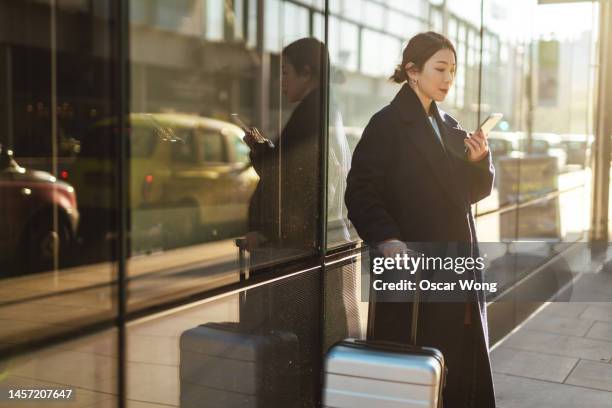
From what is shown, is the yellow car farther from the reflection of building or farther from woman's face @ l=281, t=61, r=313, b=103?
woman's face @ l=281, t=61, r=313, b=103

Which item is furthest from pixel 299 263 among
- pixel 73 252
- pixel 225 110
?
pixel 225 110

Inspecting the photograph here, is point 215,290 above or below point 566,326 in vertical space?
above

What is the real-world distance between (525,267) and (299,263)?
4.16m

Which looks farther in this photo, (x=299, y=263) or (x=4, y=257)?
(x=4, y=257)

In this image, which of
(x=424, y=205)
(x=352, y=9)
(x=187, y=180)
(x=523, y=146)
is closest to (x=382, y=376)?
(x=424, y=205)

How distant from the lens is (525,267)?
7223 mm

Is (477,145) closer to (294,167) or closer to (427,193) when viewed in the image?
(427,193)

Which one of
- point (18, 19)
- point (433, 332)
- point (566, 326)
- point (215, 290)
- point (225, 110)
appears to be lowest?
point (566, 326)

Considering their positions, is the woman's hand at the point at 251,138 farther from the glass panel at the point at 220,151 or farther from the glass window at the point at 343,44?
the glass window at the point at 343,44

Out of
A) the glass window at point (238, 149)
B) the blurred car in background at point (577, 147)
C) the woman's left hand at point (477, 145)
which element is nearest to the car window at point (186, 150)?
the glass window at point (238, 149)

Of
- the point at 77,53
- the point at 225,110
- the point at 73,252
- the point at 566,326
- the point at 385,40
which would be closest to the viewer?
the point at 385,40

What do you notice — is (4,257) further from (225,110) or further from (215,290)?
(225,110)

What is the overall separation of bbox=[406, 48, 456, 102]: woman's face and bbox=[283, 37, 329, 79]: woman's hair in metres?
0.46

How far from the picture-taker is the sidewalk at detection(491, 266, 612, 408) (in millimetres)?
4531
